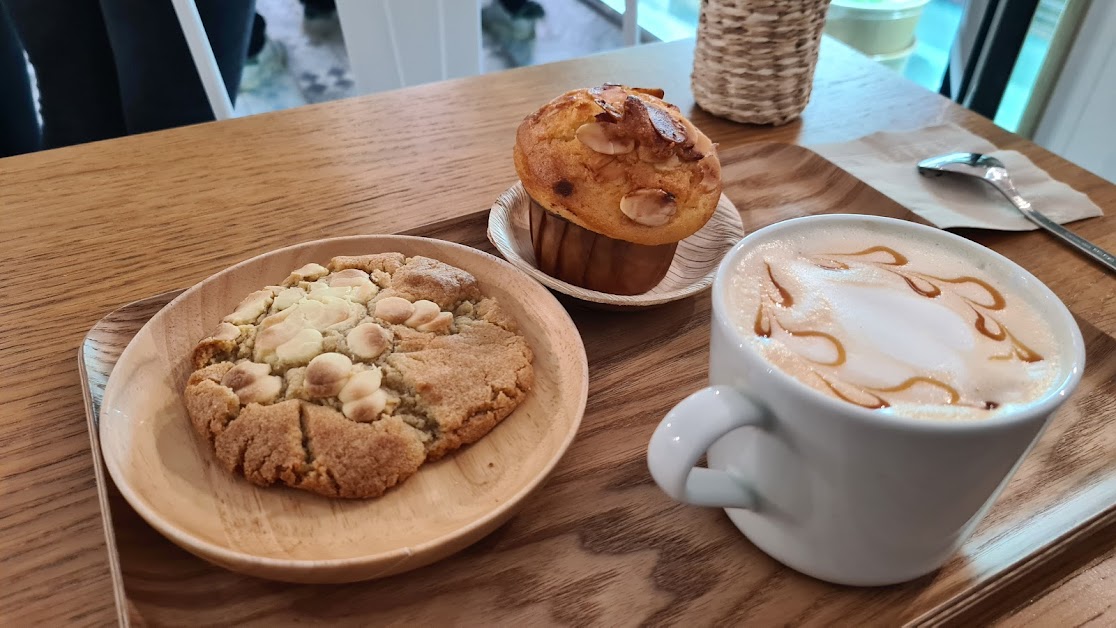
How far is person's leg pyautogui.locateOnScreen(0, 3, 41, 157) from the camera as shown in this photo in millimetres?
1399

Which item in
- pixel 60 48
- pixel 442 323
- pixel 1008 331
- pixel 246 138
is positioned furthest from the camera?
pixel 60 48

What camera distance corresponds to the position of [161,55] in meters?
1.37

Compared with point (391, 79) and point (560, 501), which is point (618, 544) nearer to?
point (560, 501)

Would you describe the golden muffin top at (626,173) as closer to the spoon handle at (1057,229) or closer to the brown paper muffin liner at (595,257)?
the brown paper muffin liner at (595,257)

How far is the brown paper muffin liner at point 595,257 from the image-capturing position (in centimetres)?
71

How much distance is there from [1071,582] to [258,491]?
0.56m

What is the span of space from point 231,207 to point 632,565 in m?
0.67

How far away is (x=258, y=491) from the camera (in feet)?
1.63

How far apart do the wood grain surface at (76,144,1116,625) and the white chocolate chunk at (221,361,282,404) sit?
0.35 ft

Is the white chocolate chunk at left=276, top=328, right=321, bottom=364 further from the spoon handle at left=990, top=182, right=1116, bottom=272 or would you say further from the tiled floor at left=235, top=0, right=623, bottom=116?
the tiled floor at left=235, top=0, right=623, bottom=116

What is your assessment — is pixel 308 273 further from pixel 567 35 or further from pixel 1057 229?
pixel 567 35

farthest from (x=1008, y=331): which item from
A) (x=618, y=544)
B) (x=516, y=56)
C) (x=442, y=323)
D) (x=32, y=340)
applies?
(x=516, y=56)

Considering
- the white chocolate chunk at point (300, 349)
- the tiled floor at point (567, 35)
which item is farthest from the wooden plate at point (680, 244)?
the tiled floor at point (567, 35)

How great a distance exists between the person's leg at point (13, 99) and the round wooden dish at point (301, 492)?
118 centimetres
